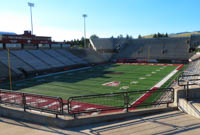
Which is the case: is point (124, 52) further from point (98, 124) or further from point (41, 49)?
point (98, 124)

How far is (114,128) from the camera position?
19.6 ft

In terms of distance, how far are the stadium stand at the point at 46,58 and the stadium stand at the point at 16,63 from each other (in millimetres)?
4781

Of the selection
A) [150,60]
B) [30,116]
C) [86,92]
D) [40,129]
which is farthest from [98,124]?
[150,60]

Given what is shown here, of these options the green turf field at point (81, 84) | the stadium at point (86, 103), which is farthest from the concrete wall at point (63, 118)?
the green turf field at point (81, 84)

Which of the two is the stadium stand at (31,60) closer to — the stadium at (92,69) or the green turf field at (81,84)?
the stadium at (92,69)

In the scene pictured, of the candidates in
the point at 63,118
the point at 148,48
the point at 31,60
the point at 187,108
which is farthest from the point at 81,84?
the point at 148,48

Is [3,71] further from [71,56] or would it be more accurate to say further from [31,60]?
[71,56]

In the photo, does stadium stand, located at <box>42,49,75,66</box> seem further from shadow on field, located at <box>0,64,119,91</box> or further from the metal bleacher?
the metal bleacher

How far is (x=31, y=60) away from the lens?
108 ft

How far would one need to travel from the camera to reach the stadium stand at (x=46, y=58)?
34.7 metres

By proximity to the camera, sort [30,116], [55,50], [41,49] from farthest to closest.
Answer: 1. [55,50]
2. [41,49]
3. [30,116]

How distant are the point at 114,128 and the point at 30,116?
10.9ft

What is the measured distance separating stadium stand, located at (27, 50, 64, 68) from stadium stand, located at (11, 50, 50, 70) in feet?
3.80

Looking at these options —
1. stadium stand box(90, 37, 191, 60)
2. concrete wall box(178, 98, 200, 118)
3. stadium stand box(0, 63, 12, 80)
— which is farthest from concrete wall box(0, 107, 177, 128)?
stadium stand box(90, 37, 191, 60)
